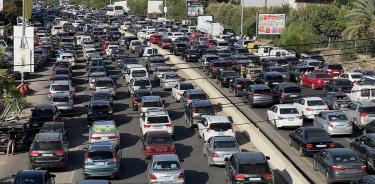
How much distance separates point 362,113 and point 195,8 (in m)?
99.2

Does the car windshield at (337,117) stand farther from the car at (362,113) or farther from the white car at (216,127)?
the white car at (216,127)

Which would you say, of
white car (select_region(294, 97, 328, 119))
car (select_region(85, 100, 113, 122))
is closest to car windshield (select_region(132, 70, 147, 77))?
car (select_region(85, 100, 113, 122))

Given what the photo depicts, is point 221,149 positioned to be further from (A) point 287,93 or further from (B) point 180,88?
(B) point 180,88

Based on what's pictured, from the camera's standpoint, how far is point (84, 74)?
6494cm

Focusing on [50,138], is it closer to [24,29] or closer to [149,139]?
[149,139]

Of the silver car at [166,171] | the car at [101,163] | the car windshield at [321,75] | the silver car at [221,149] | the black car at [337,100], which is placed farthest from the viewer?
the car windshield at [321,75]

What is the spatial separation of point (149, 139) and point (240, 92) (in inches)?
686

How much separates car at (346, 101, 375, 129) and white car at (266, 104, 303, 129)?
9.74 feet

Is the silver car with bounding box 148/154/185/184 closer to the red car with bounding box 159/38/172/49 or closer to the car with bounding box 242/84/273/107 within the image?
the car with bounding box 242/84/273/107

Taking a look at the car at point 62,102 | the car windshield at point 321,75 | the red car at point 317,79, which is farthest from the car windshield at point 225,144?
the car windshield at point 321,75

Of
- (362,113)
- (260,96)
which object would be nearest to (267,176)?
(362,113)

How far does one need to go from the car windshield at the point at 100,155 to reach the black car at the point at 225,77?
83.1 ft

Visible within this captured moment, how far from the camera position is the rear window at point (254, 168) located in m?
26.8

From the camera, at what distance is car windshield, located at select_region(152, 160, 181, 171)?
92.0 feet
